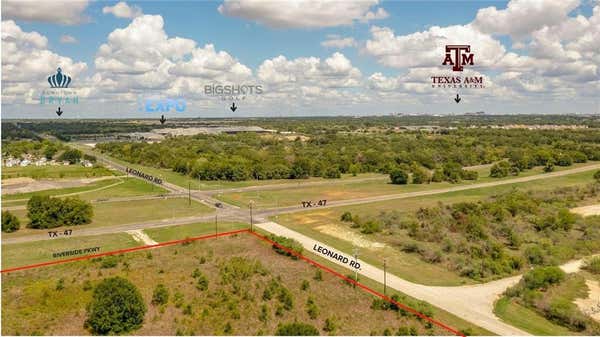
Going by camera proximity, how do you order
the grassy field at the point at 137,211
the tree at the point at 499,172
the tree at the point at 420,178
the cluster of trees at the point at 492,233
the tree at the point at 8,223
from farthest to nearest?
the tree at the point at 499,172
the tree at the point at 420,178
the grassy field at the point at 137,211
the tree at the point at 8,223
the cluster of trees at the point at 492,233

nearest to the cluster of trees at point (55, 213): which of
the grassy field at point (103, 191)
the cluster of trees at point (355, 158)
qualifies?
the grassy field at point (103, 191)

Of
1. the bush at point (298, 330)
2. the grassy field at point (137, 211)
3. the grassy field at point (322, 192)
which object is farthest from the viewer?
the grassy field at point (322, 192)

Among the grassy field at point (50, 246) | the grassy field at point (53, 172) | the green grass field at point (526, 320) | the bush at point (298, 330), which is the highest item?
the grassy field at point (53, 172)

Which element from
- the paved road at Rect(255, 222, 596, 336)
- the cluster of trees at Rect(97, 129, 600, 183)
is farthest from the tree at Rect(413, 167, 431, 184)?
the paved road at Rect(255, 222, 596, 336)

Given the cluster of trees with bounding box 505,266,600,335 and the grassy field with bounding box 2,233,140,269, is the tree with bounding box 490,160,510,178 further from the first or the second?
the grassy field with bounding box 2,233,140,269

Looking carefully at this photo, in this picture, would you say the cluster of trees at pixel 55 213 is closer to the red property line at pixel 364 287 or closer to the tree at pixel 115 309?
the red property line at pixel 364 287

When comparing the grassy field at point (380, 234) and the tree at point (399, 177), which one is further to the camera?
the tree at point (399, 177)

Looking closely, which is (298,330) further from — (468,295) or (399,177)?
(399,177)

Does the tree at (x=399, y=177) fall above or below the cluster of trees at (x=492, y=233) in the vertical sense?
above
